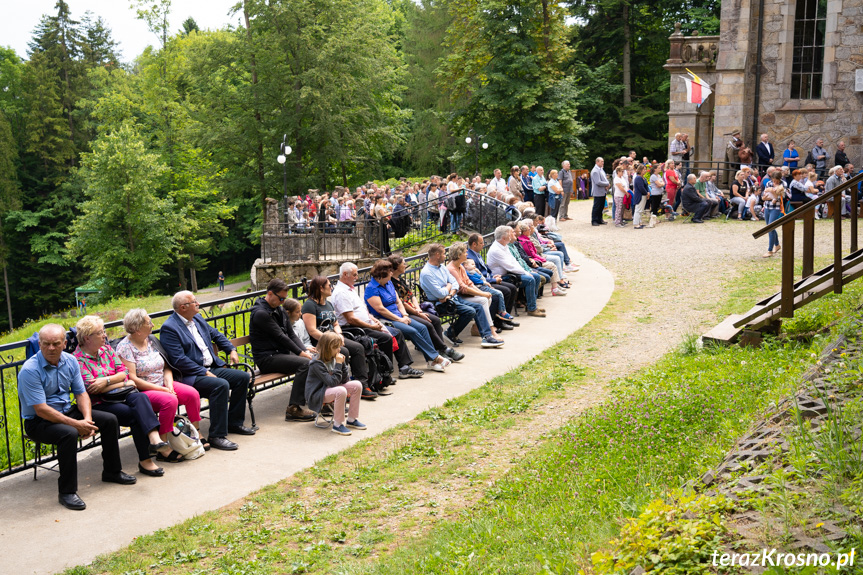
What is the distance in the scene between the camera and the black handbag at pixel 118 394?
6609 mm

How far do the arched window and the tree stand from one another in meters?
31.7

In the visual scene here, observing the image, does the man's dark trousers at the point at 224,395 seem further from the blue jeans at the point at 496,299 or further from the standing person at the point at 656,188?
the standing person at the point at 656,188

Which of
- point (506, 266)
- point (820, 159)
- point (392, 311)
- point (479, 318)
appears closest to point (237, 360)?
point (392, 311)

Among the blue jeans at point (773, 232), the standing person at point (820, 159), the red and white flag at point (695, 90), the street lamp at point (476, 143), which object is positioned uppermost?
the red and white flag at point (695, 90)

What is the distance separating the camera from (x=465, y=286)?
1125 centimetres

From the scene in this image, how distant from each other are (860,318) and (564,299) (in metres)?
6.55

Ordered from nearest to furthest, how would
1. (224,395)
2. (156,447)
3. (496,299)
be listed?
1. (156,447)
2. (224,395)
3. (496,299)

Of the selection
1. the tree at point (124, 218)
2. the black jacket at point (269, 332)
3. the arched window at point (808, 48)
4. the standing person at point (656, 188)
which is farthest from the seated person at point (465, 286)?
the tree at point (124, 218)

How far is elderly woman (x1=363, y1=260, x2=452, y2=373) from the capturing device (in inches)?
380

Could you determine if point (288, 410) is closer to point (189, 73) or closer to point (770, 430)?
point (770, 430)

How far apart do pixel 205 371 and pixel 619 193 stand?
16709 mm

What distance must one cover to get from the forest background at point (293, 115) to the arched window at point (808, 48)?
1386 cm

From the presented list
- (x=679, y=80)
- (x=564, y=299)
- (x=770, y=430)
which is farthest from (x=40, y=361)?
(x=679, y=80)

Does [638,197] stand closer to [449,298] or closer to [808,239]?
[449,298]
